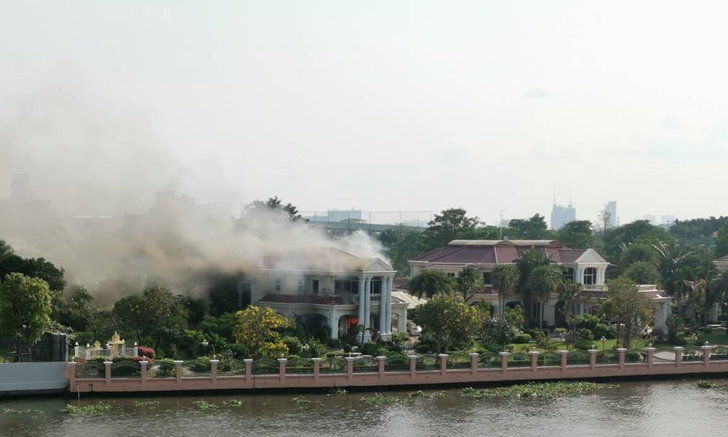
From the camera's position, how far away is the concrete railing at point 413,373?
39.0 metres

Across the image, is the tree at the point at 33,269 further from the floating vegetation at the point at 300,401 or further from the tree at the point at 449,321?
the tree at the point at 449,321

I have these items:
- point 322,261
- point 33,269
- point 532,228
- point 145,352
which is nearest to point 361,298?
point 322,261

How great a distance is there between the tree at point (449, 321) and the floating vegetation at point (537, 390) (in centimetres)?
542

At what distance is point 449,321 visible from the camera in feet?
154

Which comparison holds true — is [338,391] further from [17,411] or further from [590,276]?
[590,276]

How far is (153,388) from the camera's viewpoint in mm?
39000

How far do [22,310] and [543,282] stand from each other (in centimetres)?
3056

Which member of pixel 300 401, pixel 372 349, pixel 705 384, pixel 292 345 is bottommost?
pixel 300 401

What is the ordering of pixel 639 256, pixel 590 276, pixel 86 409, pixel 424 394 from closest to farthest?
1. pixel 86 409
2. pixel 424 394
3. pixel 590 276
4. pixel 639 256

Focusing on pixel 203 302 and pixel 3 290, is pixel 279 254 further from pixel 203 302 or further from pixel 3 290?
pixel 3 290

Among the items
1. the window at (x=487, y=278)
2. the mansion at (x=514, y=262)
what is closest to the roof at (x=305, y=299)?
the mansion at (x=514, y=262)

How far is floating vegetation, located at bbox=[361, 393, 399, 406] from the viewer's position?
38703mm

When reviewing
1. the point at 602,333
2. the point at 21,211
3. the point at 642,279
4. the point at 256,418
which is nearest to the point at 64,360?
the point at 256,418

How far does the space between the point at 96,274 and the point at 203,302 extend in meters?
6.30
